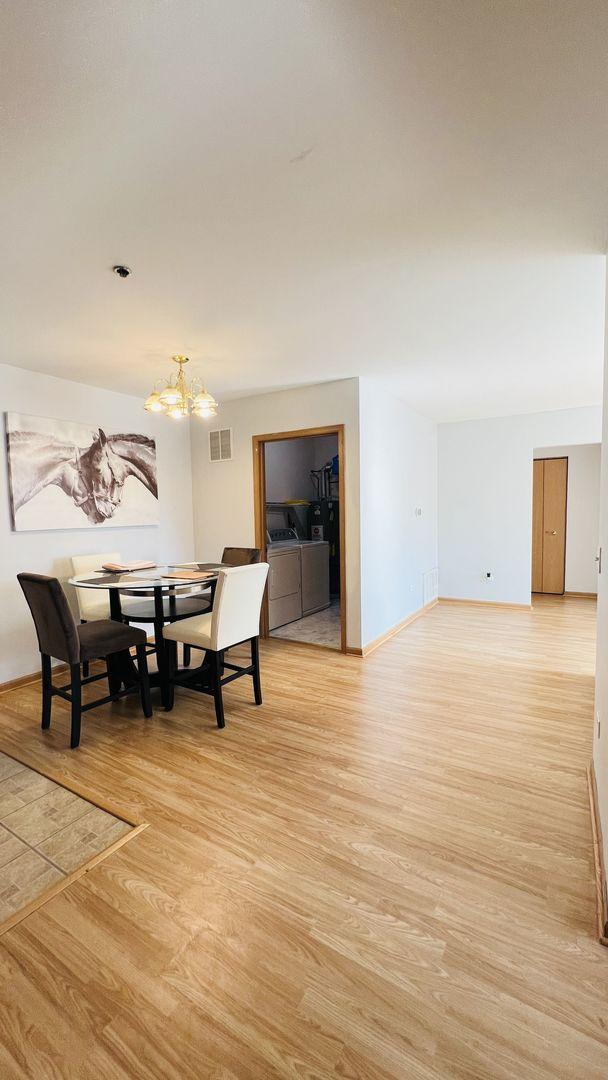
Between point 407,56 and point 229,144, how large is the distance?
0.54 metres

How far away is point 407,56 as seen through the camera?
3.69ft

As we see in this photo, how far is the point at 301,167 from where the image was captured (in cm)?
150

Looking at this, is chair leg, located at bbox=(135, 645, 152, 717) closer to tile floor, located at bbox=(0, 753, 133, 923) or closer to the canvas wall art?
tile floor, located at bbox=(0, 753, 133, 923)

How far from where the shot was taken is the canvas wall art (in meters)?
3.63

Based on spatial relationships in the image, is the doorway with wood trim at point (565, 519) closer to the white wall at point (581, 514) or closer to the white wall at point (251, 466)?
the white wall at point (581, 514)

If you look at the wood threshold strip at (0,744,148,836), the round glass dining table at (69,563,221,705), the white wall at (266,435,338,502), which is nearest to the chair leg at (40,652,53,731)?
the wood threshold strip at (0,744,148,836)

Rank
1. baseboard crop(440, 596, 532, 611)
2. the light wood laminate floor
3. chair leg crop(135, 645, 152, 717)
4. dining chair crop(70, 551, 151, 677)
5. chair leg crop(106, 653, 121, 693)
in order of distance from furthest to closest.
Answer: baseboard crop(440, 596, 532, 611), dining chair crop(70, 551, 151, 677), chair leg crop(106, 653, 121, 693), chair leg crop(135, 645, 152, 717), the light wood laminate floor

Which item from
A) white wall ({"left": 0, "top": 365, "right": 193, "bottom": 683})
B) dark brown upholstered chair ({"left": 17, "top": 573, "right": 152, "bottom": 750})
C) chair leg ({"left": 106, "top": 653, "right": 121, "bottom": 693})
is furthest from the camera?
white wall ({"left": 0, "top": 365, "right": 193, "bottom": 683})

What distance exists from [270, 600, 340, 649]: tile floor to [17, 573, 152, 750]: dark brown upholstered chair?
1.95 metres

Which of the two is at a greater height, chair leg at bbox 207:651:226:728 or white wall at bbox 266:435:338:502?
white wall at bbox 266:435:338:502

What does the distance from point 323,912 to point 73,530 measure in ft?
11.4

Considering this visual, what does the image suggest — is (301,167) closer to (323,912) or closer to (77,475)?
(323,912)

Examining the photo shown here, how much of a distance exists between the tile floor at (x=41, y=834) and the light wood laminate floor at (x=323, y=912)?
0.12 meters

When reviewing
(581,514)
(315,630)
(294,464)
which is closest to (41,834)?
(315,630)
